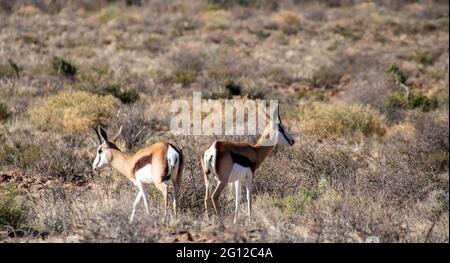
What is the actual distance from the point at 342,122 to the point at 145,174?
8.20 m

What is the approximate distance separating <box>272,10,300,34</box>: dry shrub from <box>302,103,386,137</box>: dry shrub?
19.0 m

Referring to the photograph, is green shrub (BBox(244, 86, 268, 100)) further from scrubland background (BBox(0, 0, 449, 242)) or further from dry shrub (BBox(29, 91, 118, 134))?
dry shrub (BBox(29, 91, 118, 134))

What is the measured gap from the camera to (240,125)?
14930 mm

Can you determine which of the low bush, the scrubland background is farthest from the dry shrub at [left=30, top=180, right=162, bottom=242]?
the low bush

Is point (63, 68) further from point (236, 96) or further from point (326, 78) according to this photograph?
point (326, 78)

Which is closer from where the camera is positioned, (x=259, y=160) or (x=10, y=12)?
(x=259, y=160)

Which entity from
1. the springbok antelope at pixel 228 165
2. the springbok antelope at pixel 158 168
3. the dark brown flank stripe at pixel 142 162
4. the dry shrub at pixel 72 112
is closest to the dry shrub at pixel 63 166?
the dry shrub at pixel 72 112

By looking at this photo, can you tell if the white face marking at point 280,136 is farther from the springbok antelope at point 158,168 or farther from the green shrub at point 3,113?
the green shrub at point 3,113

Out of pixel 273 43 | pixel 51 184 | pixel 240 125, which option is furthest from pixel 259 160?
pixel 273 43

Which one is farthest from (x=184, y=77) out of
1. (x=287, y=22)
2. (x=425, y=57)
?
(x=287, y=22)

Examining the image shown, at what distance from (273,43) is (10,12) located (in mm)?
15736

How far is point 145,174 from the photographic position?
8195 mm

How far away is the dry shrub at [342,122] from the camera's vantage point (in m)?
15.2

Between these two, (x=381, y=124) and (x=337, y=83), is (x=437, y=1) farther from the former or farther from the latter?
(x=381, y=124)
